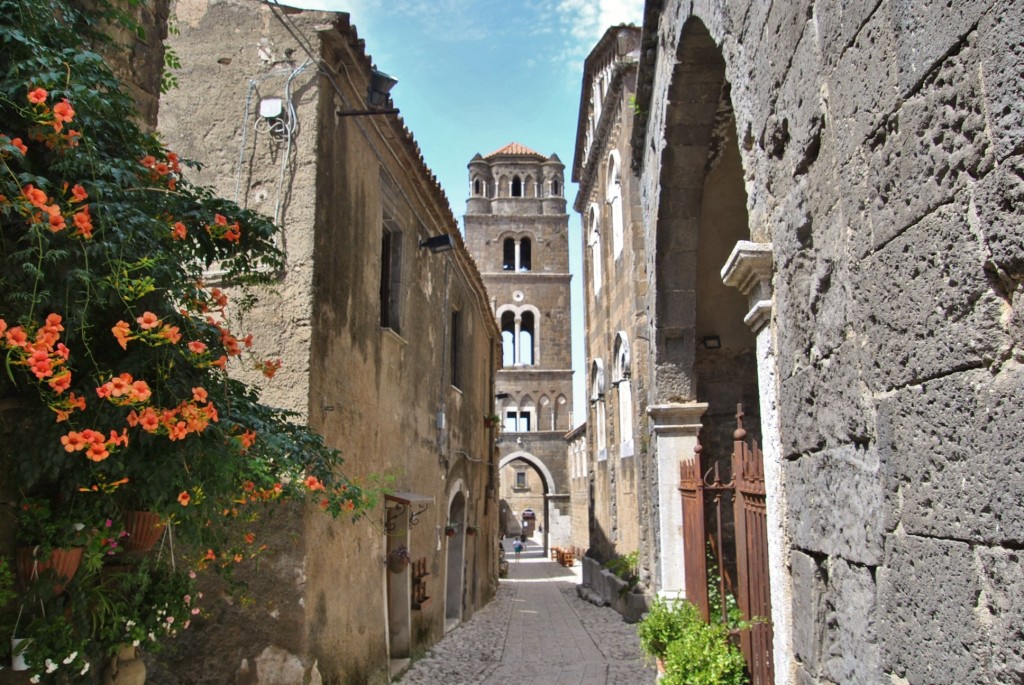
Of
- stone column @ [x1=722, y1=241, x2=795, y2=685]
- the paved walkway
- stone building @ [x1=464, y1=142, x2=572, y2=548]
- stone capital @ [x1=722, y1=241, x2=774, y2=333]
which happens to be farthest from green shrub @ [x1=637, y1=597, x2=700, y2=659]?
stone building @ [x1=464, y1=142, x2=572, y2=548]

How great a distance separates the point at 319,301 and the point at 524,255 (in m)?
31.0

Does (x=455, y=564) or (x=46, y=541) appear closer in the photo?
(x=46, y=541)

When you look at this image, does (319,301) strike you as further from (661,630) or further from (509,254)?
(509,254)

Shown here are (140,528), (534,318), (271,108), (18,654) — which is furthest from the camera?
(534,318)

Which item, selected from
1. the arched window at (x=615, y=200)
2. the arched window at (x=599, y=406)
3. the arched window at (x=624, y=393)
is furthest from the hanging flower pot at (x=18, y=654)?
the arched window at (x=599, y=406)

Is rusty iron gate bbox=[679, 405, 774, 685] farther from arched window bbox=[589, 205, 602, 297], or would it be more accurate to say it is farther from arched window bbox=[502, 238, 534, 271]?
arched window bbox=[502, 238, 534, 271]

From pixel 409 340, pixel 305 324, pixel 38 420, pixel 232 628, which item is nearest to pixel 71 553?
pixel 38 420

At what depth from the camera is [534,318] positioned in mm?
35031

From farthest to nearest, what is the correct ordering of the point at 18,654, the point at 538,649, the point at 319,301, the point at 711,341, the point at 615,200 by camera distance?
the point at 615,200 < the point at 538,649 < the point at 711,341 < the point at 319,301 < the point at 18,654

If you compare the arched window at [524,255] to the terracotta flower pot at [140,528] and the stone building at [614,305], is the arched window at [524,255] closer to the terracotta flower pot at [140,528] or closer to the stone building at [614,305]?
the stone building at [614,305]

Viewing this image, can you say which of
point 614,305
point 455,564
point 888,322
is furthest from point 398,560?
point 614,305

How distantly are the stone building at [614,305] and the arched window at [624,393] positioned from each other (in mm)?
16

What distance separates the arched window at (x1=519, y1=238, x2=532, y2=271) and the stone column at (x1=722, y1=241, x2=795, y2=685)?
3248cm

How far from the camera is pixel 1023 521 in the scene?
5.49ft
